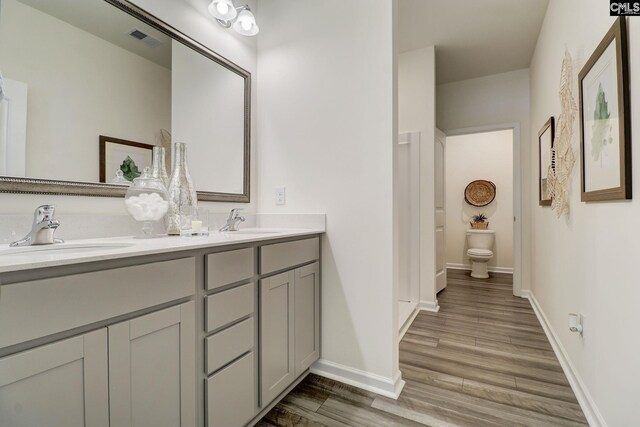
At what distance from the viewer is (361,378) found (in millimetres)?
1767

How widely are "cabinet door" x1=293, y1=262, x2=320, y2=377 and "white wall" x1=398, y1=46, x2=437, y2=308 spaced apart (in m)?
1.75

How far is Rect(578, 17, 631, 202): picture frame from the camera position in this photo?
1139mm

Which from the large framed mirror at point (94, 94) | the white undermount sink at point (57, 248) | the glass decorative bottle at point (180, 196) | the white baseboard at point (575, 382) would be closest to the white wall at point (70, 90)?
the large framed mirror at point (94, 94)

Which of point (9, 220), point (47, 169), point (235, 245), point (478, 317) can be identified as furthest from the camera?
point (478, 317)

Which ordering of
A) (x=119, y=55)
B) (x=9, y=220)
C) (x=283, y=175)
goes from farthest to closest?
(x=283, y=175) < (x=119, y=55) < (x=9, y=220)

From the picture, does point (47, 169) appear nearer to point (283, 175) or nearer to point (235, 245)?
point (235, 245)

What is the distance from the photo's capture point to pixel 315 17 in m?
1.94

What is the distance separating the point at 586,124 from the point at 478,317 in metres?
1.98

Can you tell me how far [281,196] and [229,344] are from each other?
1042 mm

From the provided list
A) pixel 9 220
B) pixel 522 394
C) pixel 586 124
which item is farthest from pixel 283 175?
pixel 522 394

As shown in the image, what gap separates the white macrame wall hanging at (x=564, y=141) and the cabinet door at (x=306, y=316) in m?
1.65

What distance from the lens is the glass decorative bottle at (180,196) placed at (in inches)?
58.1

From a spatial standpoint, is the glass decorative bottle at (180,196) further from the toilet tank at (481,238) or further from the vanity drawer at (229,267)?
the toilet tank at (481,238)

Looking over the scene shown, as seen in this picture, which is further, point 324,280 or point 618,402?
point 324,280
